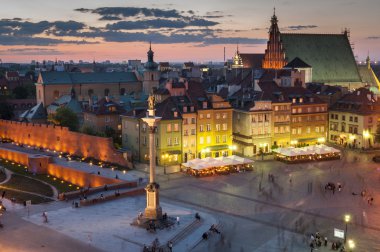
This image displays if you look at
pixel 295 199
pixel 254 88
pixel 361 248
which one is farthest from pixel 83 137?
pixel 361 248

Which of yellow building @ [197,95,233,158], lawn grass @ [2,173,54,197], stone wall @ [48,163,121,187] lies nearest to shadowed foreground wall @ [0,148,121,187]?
stone wall @ [48,163,121,187]

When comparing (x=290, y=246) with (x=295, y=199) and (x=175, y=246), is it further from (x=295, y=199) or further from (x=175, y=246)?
(x=295, y=199)

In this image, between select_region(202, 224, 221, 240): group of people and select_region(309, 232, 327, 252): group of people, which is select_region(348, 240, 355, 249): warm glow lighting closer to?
select_region(309, 232, 327, 252): group of people

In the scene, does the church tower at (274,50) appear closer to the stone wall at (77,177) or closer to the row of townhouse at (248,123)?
the row of townhouse at (248,123)

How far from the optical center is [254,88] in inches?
2854

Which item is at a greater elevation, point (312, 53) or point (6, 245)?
point (312, 53)

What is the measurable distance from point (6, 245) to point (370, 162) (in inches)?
1764

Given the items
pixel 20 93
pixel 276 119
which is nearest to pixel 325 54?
pixel 276 119

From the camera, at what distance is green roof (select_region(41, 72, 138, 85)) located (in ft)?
332

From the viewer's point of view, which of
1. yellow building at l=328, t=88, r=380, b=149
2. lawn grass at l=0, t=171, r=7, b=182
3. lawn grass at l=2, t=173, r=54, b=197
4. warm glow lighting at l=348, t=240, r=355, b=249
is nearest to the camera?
warm glow lighting at l=348, t=240, r=355, b=249

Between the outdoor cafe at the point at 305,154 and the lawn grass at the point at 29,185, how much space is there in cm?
2732

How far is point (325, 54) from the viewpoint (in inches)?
4055

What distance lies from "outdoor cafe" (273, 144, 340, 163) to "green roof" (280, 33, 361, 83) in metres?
38.1

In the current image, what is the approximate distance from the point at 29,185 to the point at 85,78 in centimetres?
5765
